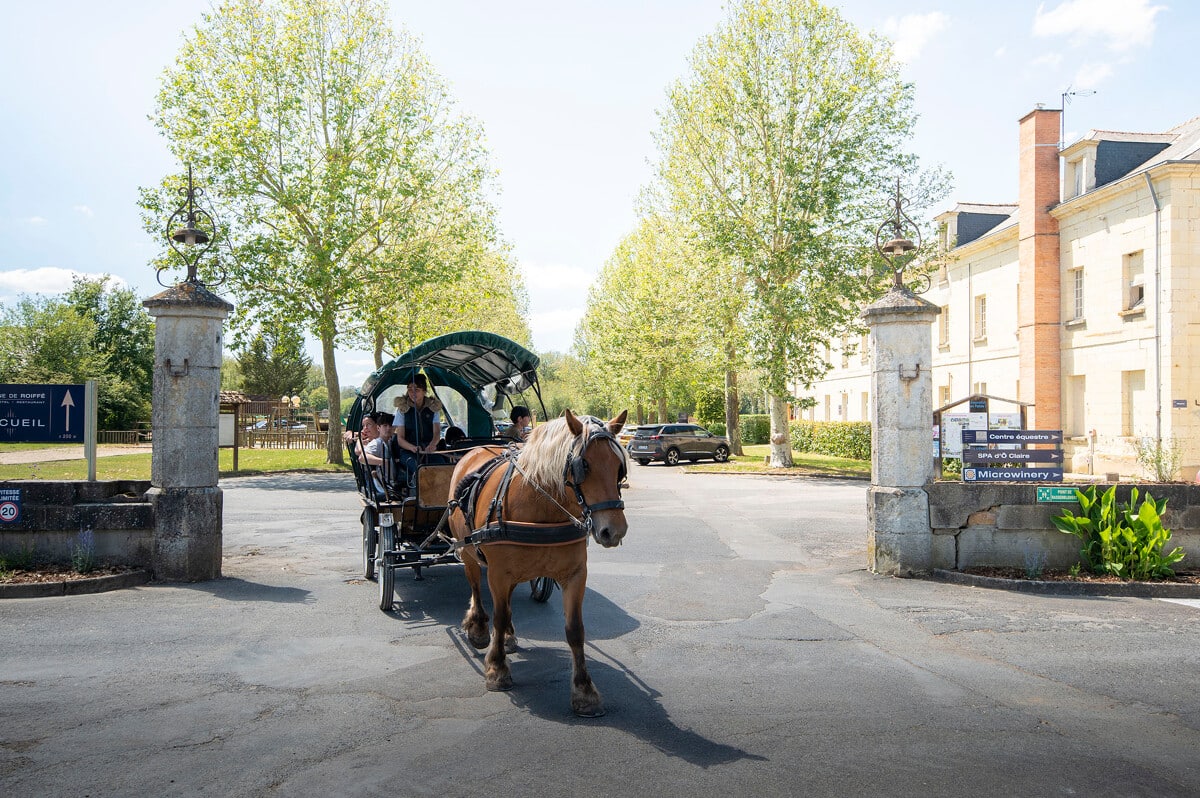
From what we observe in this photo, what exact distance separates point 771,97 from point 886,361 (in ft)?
60.4

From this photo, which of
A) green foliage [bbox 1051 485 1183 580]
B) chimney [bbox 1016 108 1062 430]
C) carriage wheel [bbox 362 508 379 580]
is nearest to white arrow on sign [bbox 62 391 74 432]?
carriage wheel [bbox 362 508 379 580]

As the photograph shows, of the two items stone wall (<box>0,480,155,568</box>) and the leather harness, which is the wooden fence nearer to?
stone wall (<box>0,480,155,568</box>)

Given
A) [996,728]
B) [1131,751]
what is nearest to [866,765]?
[996,728]

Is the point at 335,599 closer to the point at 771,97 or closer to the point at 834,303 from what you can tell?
the point at 834,303

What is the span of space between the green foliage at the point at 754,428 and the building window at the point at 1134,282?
2372 cm

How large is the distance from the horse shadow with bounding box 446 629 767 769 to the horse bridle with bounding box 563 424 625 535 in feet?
3.80

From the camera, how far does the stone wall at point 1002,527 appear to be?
946 centimetres

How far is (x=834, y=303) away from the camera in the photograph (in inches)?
979

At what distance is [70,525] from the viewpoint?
893cm

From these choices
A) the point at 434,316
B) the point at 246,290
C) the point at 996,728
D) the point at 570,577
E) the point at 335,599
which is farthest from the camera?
the point at 434,316

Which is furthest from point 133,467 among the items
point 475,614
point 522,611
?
point 475,614

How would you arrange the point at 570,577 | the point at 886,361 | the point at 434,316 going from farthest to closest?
the point at 434,316, the point at 886,361, the point at 570,577

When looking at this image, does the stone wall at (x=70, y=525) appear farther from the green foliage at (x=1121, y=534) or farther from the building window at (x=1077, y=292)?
the building window at (x=1077, y=292)

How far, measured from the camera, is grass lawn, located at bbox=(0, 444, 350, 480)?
64.8ft
